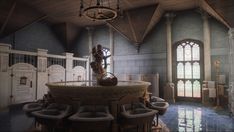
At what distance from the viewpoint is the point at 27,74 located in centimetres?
780

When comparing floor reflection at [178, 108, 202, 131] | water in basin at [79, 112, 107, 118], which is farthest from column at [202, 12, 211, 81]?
water in basin at [79, 112, 107, 118]

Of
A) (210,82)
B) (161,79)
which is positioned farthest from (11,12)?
(210,82)

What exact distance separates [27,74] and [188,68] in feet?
25.6

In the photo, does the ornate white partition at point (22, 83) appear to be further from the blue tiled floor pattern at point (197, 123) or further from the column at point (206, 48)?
the column at point (206, 48)

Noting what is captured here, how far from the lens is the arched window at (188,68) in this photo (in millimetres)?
9023

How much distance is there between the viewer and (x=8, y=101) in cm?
697

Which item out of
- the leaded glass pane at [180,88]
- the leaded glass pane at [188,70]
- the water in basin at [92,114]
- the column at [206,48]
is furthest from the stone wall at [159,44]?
the water in basin at [92,114]

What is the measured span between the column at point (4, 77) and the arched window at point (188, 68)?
25.7 ft

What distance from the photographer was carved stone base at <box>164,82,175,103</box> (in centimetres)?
919

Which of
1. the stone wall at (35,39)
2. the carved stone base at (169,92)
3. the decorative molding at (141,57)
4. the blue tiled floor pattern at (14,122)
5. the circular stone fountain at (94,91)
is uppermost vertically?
the stone wall at (35,39)

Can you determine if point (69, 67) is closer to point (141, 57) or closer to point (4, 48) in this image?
point (4, 48)

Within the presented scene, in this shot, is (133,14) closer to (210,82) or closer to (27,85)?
(210,82)

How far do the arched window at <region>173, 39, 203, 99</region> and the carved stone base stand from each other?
418 mm

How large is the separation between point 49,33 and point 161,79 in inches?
309
